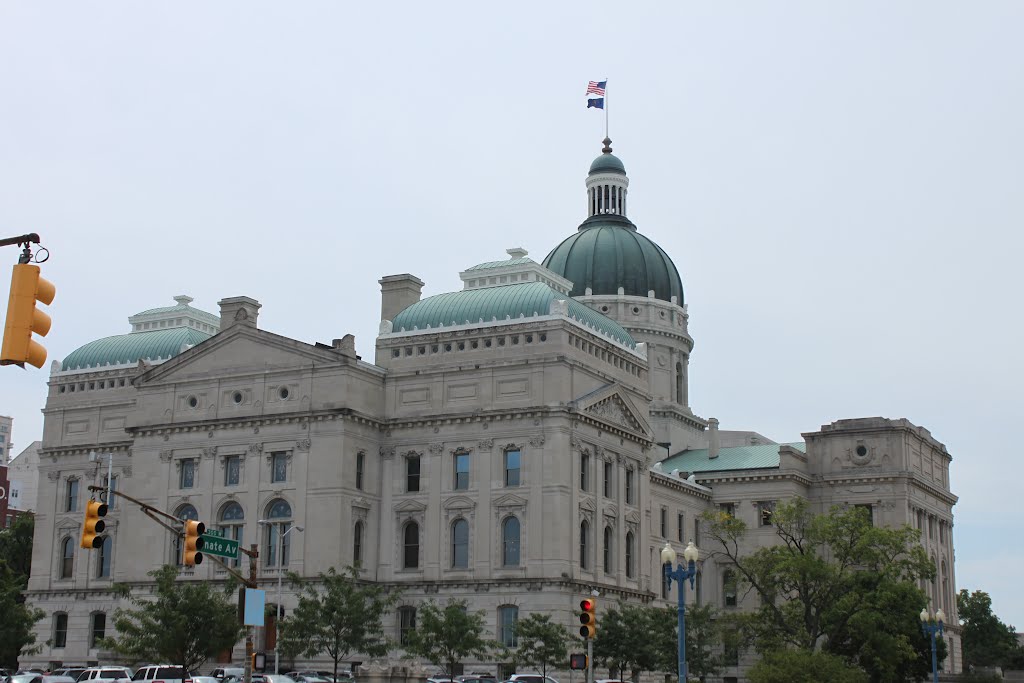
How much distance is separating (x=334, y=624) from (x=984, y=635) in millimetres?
98323

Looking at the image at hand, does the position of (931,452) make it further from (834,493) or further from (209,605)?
(209,605)

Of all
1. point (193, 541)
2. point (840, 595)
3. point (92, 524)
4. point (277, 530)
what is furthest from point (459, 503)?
point (92, 524)

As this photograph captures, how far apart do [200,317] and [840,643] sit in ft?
177

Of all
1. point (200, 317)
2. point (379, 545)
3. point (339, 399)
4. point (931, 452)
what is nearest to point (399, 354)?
point (339, 399)

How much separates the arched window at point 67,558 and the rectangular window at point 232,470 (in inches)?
725

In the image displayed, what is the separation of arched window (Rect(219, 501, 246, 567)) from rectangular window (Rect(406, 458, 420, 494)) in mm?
10229

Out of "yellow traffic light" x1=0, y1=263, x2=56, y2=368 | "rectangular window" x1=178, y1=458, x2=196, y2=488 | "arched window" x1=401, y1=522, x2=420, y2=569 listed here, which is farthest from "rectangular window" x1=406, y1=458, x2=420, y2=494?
"yellow traffic light" x1=0, y1=263, x2=56, y2=368

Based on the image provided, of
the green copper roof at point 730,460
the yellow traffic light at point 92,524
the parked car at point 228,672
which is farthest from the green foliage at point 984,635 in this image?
the yellow traffic light at point 92,524

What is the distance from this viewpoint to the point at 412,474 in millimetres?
87750

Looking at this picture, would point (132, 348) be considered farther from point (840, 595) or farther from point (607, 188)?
point (840, 595)

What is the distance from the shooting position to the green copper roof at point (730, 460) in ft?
364

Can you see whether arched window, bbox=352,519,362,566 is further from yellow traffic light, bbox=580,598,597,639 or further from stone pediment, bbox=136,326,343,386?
yellow traffic light, bbox=580,598,597,639

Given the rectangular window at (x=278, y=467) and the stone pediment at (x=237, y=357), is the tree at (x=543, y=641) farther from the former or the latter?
the stone pediment at (x=237, y=357)

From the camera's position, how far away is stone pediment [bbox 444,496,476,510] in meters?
85.1
